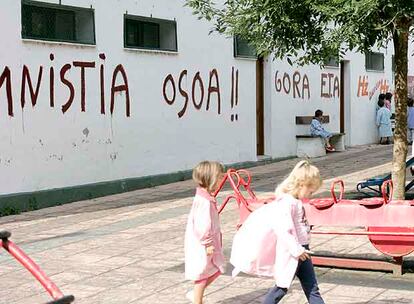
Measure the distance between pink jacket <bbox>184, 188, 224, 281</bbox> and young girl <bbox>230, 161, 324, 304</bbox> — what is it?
0.99 feet

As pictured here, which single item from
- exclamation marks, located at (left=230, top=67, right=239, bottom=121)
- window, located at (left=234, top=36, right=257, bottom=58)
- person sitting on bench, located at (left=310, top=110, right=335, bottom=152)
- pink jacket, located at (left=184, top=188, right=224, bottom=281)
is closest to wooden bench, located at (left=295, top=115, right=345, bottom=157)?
person sitting on bench, located at (left=310, top=110, right=335, bottom=152)

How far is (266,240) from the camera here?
18.7 feet

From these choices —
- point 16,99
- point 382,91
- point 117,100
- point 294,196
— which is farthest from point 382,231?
point 382,91

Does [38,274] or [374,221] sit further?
[374,221]

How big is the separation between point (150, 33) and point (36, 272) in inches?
465

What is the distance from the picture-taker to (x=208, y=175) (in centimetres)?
604

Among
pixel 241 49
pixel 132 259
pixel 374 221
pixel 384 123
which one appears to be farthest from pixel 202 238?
pixel 384 123

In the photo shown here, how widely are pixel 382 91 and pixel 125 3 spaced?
1427cm

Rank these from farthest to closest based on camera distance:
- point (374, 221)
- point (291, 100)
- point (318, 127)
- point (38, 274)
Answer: point (318, 127)
point (291, 100)
point (374, 221)
point (38, 274)

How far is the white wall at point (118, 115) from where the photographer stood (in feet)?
39.8

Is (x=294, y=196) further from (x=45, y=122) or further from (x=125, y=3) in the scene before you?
(x=125, y=3)

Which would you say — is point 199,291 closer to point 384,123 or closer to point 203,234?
point 203,234

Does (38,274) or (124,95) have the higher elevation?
(124,95)

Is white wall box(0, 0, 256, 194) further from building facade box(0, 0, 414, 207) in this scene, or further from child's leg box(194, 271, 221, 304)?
child's leg box(194, 271, 221, 304)
